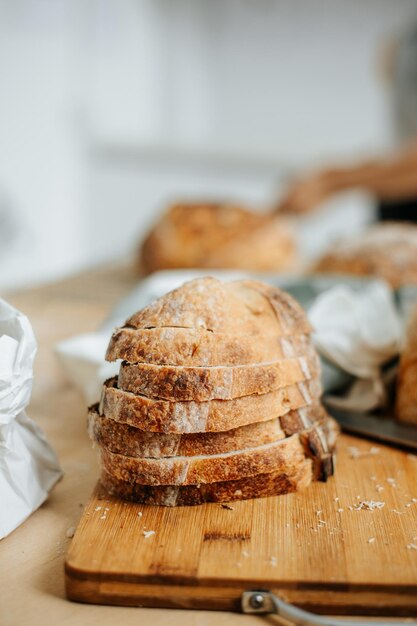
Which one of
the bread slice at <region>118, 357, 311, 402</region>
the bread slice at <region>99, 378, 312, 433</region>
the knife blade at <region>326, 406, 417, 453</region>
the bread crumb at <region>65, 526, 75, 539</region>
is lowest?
the knife blade at <region>326, 406, 417, 453</region>

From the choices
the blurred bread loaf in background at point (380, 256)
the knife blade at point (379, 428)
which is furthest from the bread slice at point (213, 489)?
the blurred bread loaf in background at point (380, 256)

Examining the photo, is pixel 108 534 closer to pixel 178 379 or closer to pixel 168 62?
pixel 178 379

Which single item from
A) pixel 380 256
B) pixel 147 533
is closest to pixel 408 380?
pixel 147 533

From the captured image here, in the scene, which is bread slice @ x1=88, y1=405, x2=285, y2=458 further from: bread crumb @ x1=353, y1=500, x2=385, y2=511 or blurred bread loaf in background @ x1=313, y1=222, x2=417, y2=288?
blurred bread loaf in background @ x1=313, y1=222, x2=417, y2=288

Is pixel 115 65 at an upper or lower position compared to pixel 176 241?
upper

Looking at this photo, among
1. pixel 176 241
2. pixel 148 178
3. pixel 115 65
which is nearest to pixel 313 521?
pixel 176 241

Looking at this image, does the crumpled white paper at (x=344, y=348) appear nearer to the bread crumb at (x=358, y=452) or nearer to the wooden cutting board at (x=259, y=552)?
the bread crumb at (x=358, y=452)

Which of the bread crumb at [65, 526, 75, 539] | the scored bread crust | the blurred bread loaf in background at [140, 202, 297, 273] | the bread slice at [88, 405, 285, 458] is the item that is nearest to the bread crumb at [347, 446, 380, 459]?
the scored bread crust
